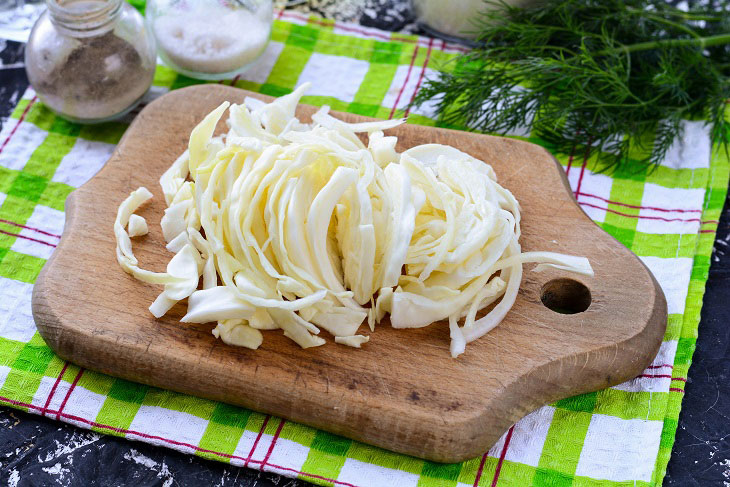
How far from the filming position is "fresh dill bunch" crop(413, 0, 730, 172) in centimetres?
274

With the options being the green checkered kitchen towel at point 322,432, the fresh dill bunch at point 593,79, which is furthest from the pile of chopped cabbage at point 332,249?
the fresh dill bunch at point 593,79

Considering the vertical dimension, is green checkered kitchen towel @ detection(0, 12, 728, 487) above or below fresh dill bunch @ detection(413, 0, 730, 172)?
below

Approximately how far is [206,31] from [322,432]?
1531 mm

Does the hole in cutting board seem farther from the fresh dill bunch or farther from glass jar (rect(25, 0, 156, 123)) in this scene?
glass jar (rect(25, 0, 156, 123))

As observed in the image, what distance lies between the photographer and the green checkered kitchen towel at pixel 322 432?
1919mm

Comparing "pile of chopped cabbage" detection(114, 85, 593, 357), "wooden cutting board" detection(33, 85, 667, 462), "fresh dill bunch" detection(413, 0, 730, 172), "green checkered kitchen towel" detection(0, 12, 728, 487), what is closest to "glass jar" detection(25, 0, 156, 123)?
"green checkered kitchen towel" detection(0, 12, 728, 487)

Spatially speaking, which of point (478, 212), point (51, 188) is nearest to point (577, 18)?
point (478, 212)

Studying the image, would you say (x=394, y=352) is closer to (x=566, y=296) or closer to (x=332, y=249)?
(x=332, y=249)

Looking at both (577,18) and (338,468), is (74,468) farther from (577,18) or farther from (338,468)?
(577,18)

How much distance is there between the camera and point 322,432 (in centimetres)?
197

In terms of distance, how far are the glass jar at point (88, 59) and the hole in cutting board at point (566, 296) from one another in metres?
1.49

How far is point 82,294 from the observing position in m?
2.08

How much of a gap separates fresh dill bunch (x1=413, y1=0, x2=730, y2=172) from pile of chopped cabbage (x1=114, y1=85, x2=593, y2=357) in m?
0.68

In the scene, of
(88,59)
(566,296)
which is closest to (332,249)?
(566,296)
